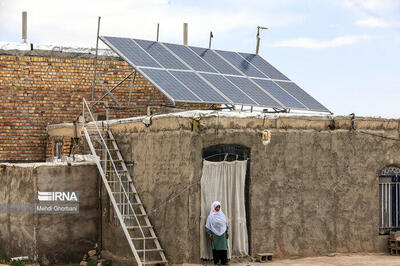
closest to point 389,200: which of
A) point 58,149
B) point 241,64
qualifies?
point 241,64

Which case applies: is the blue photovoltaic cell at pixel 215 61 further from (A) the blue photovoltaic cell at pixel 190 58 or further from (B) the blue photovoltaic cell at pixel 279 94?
(B) the blue photovoltaic cell at pixel 279 94

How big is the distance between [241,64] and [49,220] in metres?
8.19

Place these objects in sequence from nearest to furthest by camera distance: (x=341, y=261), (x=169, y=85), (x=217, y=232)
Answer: (x=217, y=232), (x=341, y=261), (x=169, y=85)

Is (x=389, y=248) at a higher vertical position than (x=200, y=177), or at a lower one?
lower

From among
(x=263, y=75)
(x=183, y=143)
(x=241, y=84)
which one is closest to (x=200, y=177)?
(x=183, y=143)

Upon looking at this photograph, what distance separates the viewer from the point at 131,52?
1956cm

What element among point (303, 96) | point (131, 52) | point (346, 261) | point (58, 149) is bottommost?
point (346, 261)

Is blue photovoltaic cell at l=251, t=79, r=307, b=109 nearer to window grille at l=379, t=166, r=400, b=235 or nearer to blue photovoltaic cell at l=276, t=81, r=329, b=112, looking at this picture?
blue photovoltaic cell at l=276, t=81, r=329, b=112

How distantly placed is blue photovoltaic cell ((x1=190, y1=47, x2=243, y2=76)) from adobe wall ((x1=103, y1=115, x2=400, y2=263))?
4440mm

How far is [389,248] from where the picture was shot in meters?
18.2

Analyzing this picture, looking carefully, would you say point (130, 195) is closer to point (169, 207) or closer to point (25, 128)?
point (169, 207)

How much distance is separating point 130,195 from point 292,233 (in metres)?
4.05

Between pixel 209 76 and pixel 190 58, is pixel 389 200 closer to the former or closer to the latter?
pixel 209 76

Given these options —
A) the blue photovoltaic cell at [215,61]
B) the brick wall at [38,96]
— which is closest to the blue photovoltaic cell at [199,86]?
the blue photovoltaic cell at [215,61]
